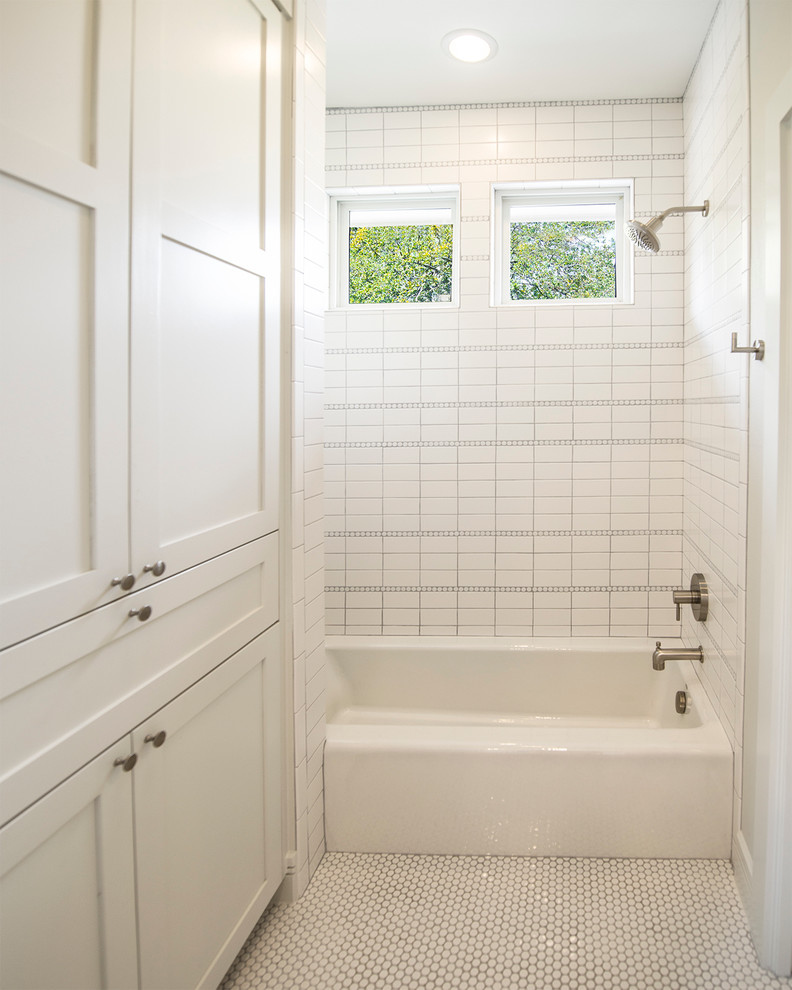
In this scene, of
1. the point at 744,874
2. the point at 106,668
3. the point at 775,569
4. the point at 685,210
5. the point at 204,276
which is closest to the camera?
the point at 106,668

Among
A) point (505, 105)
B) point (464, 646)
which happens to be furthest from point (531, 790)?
point (505, 105)

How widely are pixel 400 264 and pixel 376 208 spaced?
26 centimetres

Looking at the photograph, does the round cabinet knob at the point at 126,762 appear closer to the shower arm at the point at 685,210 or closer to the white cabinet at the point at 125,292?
the white cabinet at the point at 125,292

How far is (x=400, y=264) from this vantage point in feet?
9.91

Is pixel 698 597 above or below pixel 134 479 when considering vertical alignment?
below

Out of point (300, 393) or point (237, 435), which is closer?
point (237, 435)

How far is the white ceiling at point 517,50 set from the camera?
7.25ft

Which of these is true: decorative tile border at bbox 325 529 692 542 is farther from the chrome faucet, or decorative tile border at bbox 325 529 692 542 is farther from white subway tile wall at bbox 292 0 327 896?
white subway tile wall at bbox 292 0 327 896

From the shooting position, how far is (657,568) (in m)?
2.89

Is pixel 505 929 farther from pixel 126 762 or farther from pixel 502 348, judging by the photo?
pixel 502 348

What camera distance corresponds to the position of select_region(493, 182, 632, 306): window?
294cm

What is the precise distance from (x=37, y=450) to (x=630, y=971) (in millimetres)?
1653

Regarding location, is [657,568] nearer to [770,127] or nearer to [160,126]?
[770,127]

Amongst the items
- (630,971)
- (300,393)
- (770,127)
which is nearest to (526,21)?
(770,127)
